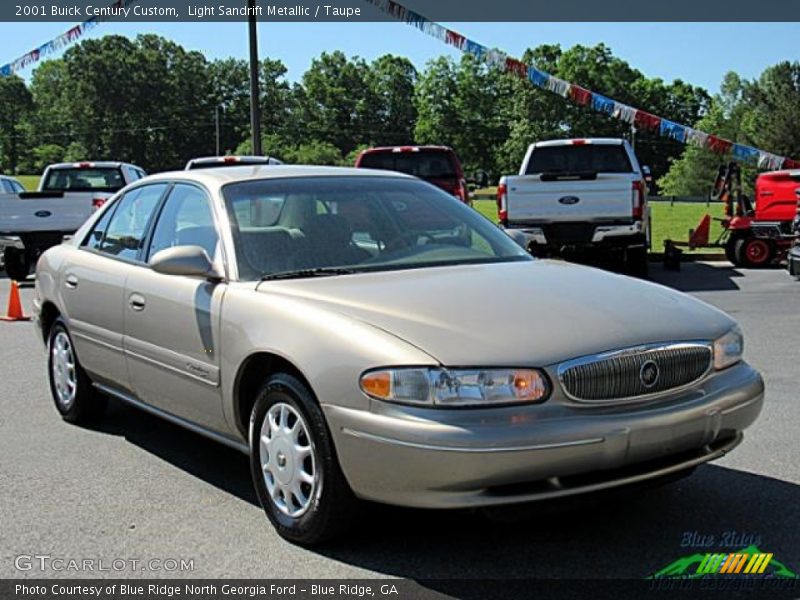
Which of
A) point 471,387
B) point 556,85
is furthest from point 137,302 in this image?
point 556,85

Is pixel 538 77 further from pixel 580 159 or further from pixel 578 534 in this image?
pixel 578 534

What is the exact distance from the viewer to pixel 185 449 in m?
5.66

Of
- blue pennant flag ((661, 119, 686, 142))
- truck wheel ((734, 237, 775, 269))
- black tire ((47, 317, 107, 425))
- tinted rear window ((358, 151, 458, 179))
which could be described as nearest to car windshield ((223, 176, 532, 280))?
black tire ((47, 317, 107, 425))

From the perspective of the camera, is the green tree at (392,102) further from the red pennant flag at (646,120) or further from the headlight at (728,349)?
the headlight at (728,349)

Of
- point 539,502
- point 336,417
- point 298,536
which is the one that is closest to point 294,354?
point 336,417

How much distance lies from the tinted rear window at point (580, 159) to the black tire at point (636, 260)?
6.11 feet

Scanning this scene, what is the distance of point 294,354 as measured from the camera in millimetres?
4000

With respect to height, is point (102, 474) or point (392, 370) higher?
point (392, 370)

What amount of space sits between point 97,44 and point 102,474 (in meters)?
120

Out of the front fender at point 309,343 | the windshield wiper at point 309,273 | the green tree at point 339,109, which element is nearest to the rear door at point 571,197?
the windshield wiper at point 309,273

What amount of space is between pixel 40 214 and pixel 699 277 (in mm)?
9836

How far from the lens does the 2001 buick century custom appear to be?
3.59 m
